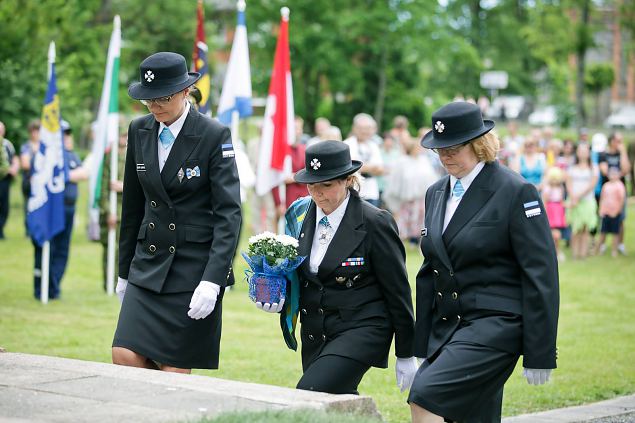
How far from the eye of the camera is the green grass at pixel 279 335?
9.41 metres

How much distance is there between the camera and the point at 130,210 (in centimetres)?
688

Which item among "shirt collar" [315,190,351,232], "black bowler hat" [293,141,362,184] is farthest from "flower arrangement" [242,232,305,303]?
"black bowler hat" [293,141,362,184]

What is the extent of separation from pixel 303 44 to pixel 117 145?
22.0 m

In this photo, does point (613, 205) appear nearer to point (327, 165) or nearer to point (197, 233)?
point (327, 165)

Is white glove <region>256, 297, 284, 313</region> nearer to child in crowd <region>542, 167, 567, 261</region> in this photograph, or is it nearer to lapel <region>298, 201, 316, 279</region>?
lapel <region>298, 201, 316, 279</region>

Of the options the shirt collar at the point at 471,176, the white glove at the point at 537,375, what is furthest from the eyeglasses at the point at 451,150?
the white glove at the point at 537,375

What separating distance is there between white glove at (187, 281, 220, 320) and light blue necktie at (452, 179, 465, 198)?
1.40 metres

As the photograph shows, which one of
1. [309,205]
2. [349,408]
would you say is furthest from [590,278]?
[349,408]

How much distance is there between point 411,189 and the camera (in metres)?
21.9

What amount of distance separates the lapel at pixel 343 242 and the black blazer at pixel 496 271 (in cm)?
55

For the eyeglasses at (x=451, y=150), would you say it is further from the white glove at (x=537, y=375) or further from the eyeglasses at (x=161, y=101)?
the eyeglasses at (x=161, y=101)

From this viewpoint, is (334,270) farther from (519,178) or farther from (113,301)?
(113,301)

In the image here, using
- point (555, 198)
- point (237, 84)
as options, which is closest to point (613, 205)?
point (555, 198)

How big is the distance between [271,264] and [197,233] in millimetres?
456
